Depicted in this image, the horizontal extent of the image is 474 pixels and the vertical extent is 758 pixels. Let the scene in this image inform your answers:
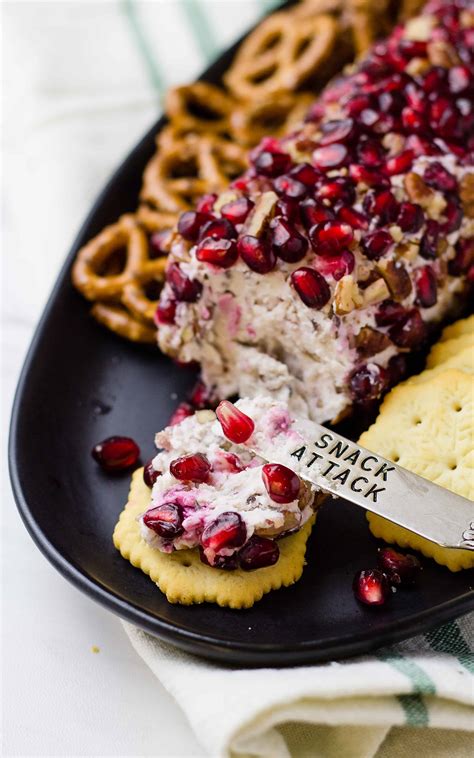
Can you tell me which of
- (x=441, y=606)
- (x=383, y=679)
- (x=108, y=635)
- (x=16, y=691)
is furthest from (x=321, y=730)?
(x=16, y=691)

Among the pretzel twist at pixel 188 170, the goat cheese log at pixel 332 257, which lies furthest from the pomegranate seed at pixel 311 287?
the pretzel twist at pixel 188 170

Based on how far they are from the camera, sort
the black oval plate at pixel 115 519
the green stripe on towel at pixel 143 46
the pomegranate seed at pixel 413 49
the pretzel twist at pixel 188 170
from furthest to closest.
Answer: the green stripe on towel at pixel 143 46 < the pretzel twist at pixel 188 170 < the pomegranate seed at pixel 413 49 < the black oval plate at pixel 115 519

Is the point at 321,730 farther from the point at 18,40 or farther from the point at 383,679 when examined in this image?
the point at 18,40

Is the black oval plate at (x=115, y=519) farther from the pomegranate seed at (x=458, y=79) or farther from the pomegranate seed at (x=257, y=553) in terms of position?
the pomegranate seed at (x=458, y=79)

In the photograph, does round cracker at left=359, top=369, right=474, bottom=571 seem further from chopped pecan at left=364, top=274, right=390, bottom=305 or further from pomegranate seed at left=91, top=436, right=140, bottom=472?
pomegranate seed at left=91, top=436, right=140, bottom=472

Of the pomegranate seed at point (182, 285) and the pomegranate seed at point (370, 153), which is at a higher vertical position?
the pomegranate seed at point (370, 153)

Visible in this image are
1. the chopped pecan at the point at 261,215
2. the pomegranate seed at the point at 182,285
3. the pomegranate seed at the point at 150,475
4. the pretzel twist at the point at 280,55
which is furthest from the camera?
the pretzel twist at the point at 280,55
